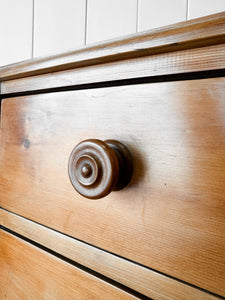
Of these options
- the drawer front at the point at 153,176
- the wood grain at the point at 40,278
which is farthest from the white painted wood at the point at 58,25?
the wood grain at the point at 40,278

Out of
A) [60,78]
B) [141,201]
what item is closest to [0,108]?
[60,78]

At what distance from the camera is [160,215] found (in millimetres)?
284

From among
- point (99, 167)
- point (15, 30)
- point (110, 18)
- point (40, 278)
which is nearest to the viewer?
point (99, 167)

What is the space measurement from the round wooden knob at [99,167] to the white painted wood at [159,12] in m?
0.27

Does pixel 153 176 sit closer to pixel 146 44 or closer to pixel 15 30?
pixel 146 44

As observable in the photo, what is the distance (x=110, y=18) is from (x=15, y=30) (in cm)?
34

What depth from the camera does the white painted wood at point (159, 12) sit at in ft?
1.49

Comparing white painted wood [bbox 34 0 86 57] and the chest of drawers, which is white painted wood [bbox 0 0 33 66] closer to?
white painted wood [bbox 34 0 86 57]

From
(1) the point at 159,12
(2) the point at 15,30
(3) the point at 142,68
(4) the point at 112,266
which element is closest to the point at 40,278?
(4) the point at 112,266

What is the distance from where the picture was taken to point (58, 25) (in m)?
0.65

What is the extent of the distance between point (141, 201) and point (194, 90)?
0.12 metres

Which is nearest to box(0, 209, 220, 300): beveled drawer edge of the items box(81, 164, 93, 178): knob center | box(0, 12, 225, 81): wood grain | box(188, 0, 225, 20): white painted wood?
box(81, 164, 93, 178): knob center

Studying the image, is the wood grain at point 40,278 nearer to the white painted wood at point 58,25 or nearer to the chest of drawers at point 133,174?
the chest of drawers at point 133,174

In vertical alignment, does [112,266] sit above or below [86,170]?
below
